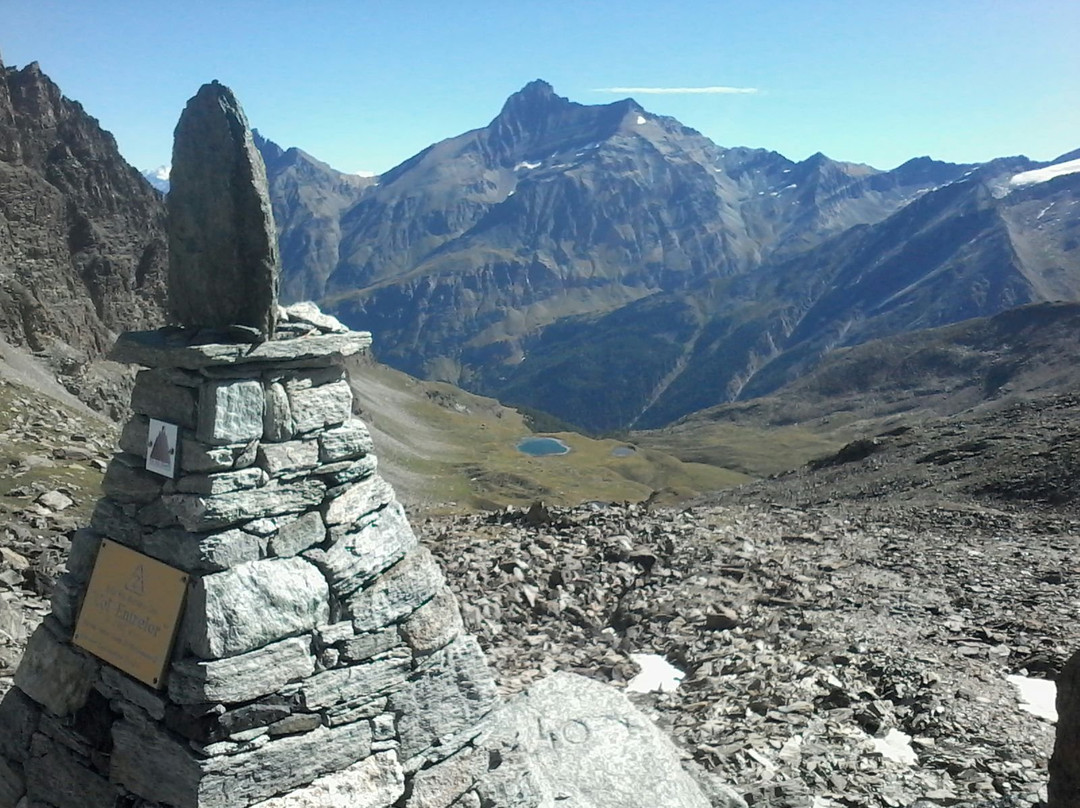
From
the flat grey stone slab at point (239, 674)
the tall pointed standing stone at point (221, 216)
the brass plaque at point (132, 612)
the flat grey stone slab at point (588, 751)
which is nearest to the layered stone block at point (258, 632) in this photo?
the flat grey stone slab at point (239, 674)

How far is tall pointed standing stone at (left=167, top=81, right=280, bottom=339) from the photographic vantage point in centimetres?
908

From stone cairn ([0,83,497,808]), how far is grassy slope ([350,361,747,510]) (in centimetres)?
9111

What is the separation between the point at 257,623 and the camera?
8438mm

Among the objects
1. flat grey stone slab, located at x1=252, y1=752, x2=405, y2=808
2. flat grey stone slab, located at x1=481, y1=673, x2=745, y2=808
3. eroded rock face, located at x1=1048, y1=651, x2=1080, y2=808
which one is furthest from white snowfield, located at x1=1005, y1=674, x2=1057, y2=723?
flat grey stone slab, located at x1=252, y1=752, x2=405, y2=808

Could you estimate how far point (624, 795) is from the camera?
39.2ft

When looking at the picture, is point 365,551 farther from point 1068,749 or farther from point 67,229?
point 67,229

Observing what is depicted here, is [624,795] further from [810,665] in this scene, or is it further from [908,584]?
[908,584]

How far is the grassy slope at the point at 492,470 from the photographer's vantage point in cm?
12156

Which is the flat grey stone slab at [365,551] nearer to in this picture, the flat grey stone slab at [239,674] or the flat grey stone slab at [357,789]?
the flat grey stone slab at [239,674]

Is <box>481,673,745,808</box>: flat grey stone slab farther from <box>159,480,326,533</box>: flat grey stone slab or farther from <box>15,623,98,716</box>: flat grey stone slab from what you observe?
<box>15,623,98,716</box>: flat grey stone slab

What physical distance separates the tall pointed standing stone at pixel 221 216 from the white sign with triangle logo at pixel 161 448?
1.36 metres

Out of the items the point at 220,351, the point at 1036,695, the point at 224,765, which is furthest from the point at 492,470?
the point at 224,765

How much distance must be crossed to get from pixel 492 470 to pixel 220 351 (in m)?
133

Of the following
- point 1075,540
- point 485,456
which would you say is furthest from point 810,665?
point 485,456
